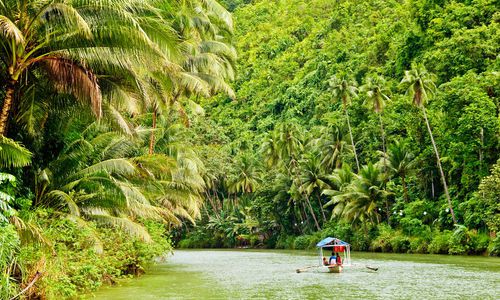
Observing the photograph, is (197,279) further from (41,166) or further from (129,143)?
(41,166)

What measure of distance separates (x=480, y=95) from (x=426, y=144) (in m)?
9.23

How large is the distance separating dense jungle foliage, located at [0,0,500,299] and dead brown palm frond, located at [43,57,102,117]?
0.14 ft

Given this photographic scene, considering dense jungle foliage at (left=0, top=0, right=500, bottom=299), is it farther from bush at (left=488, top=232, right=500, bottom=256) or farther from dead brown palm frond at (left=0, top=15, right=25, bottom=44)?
bush at (left=488, top=232, right=500, bottom=256)

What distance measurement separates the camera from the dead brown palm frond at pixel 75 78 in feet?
43.4

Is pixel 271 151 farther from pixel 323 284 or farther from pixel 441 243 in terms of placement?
pixel 323 284

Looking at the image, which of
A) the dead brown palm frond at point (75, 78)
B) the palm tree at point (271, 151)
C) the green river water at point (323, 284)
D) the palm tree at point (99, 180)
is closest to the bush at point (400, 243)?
the green river water at point (323, 284)

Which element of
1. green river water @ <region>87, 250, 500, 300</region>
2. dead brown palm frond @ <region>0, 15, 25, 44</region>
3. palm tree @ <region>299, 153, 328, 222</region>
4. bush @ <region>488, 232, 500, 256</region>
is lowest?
green river water @ <region>87, 250, 500, 300</region>

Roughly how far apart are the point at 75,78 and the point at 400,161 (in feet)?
119

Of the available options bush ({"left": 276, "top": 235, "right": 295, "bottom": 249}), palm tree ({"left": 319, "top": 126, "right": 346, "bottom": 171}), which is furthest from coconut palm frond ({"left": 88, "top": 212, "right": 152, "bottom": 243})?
bush ({"left": 276, "top": 235, "right": 295, "bottom": 249})

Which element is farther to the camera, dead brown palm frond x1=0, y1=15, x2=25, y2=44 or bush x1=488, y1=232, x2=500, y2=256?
bush x1=488, y1=232, x2=500, y2=256

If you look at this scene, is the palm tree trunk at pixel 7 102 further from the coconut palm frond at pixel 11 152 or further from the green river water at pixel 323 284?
the green river water at pixel 323 284

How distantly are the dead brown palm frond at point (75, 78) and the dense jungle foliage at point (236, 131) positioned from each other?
0.04m

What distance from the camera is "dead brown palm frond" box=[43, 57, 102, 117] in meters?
13.2

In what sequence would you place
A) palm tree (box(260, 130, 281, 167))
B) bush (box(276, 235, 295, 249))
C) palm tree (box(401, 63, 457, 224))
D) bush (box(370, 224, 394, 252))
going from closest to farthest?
1. palm tree (box(401, 63, 457, 224))
2. bush (box(370, 224, 394, 252))
3. bush (box(276, 235, 295, 249))
4. palm tree (box(260, 130, 281, 167))
